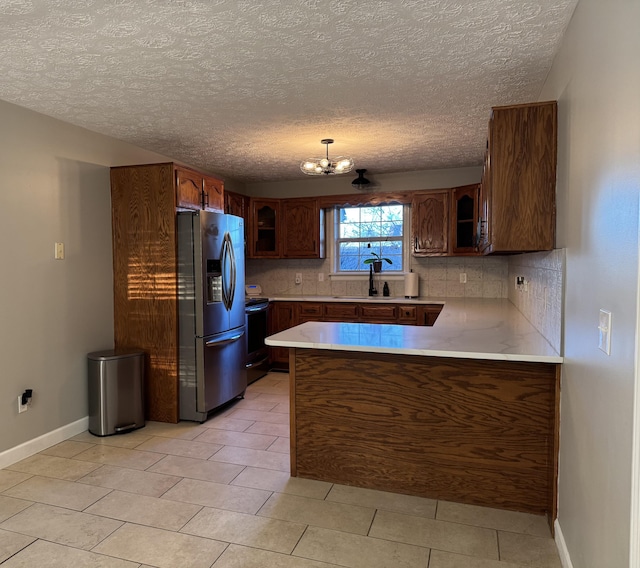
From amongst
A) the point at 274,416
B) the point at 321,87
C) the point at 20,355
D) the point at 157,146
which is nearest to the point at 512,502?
the point at 274,416

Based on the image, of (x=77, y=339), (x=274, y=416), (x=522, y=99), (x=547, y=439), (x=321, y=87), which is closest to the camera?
(x=547, y=439)

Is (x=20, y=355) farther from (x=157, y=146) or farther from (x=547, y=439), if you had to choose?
(x=547, y=439)

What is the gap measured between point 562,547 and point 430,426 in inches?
29.5

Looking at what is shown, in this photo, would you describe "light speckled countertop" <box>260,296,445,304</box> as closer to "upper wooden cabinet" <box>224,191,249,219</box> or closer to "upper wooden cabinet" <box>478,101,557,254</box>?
"upper wooden cabinet" <box>224,191,249,219</box>

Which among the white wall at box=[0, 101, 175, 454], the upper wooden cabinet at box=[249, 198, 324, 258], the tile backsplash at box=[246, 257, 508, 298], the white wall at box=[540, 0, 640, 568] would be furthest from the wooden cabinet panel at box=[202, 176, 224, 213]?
the white wall at box=[540, 0, 640, 568]

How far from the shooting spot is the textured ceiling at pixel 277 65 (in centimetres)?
189

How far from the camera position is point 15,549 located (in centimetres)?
201

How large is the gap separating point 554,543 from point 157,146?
4.04m

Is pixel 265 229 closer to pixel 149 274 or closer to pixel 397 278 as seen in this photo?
pixel 397 278

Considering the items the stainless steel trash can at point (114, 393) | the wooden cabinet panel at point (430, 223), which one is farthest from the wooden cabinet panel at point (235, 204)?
the stainless steel trash can at point (114, 393)

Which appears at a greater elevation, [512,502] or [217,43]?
[217,43]

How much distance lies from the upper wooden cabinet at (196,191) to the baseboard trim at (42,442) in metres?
1.87

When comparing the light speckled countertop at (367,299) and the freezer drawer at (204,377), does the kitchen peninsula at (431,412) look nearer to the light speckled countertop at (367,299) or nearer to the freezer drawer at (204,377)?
the freezer drawer at (204,377)

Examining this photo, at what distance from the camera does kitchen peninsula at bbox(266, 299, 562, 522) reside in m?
Answer: 2.21
